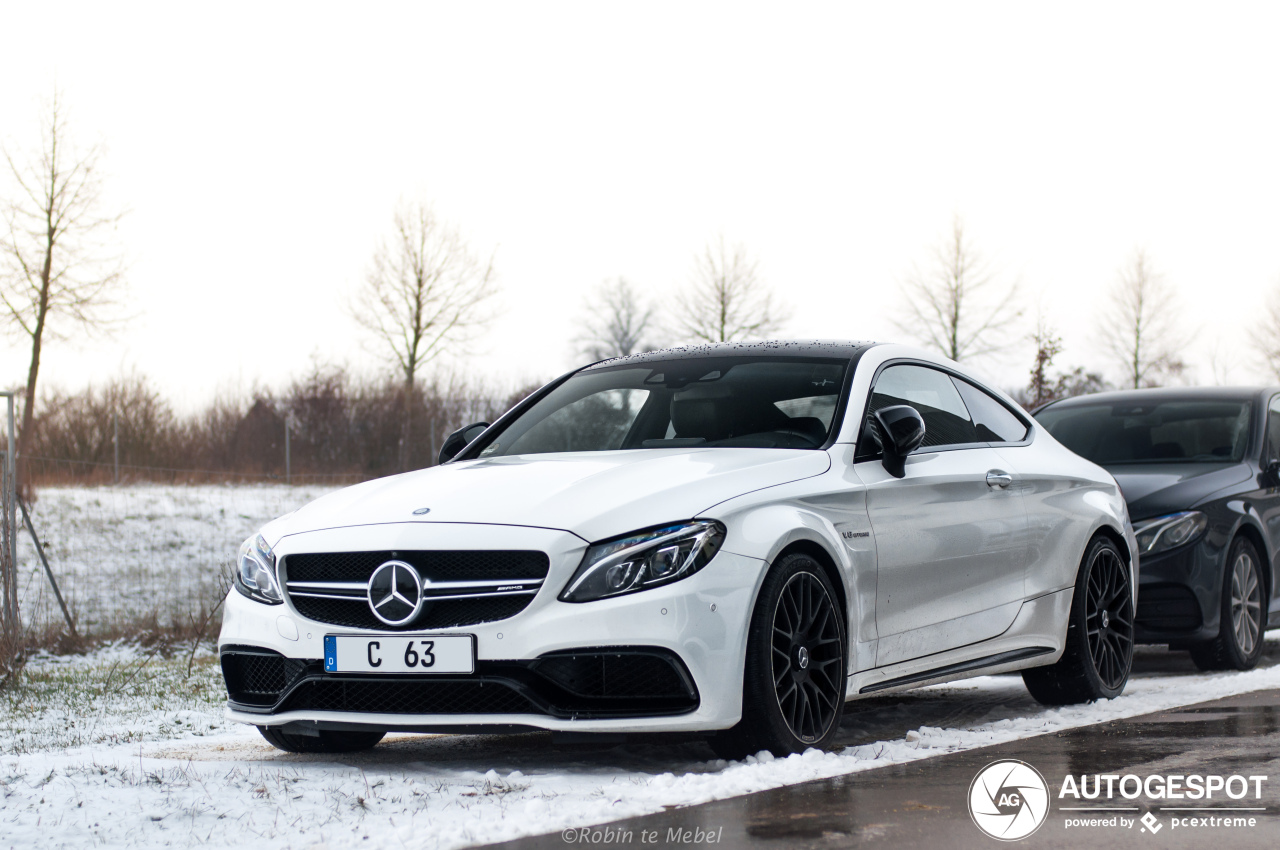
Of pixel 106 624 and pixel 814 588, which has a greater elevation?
pixel 814 588

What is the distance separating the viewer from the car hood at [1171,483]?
7988 millimetres

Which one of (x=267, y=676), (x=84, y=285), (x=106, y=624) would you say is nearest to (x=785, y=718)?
(x=267, y=676)

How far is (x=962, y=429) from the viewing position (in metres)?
6.16

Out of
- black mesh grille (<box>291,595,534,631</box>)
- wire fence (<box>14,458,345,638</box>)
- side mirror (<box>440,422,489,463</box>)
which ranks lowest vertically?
wire fence (<box>14,458,345,638</box>)

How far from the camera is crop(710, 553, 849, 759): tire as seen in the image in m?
4.36

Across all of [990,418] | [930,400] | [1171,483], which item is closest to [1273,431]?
[1171,483]

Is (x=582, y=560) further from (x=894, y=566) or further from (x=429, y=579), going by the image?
(x=894, y=566)

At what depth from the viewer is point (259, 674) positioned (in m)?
4.78

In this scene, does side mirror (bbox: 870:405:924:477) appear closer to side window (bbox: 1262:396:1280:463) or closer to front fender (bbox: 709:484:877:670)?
front fender (bbox: 709:484:877:670)

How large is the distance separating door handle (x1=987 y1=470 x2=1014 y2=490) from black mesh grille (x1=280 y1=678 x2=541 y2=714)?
256 cm

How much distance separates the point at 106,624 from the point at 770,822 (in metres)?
12.4

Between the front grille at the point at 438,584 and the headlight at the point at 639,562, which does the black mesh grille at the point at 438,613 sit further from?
the headlight at the point at 639,562

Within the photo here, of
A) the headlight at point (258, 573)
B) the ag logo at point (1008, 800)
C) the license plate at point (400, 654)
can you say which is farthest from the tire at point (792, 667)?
the headlight at point (258, 573)

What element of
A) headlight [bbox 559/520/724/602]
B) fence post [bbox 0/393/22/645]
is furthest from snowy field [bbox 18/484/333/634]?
headlight [bbox 559/520/724/602]
